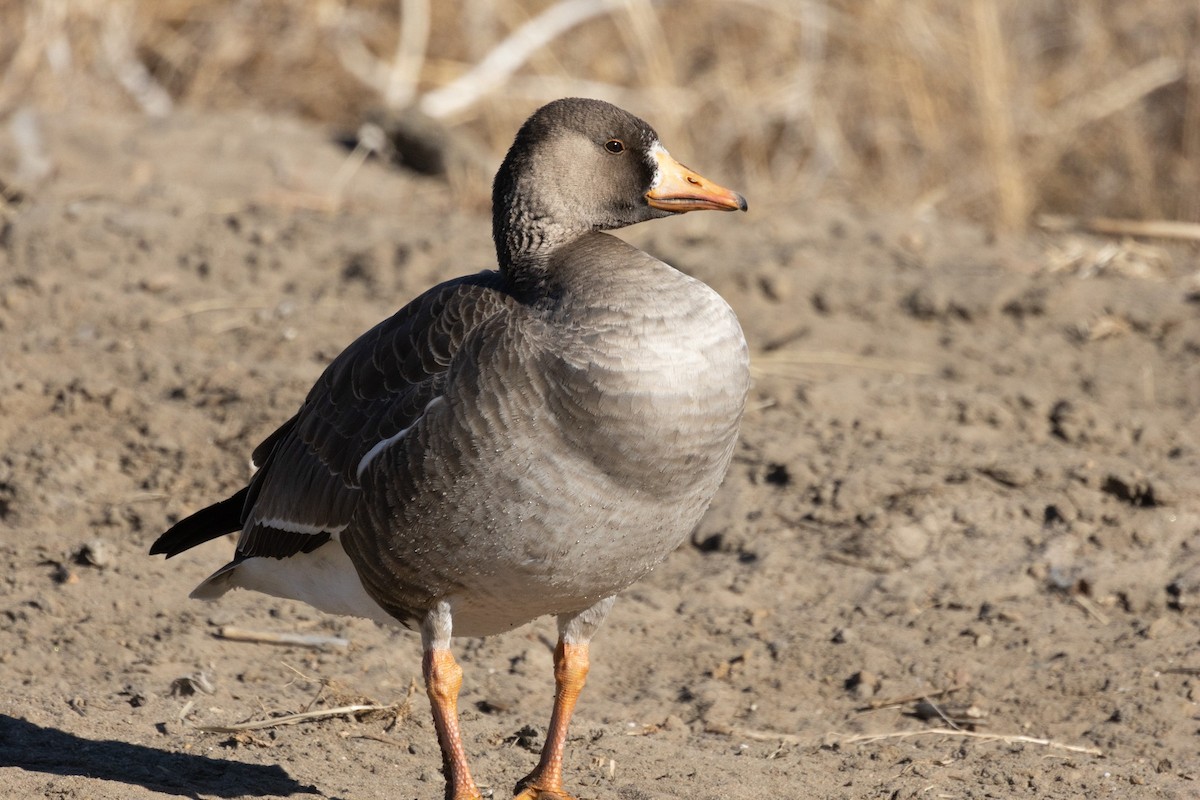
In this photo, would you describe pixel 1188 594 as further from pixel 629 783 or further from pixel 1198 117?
pixel 1198 117

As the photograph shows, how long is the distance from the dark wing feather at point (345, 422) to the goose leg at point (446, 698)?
17.1 inches

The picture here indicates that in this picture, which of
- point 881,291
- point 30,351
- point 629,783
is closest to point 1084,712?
point 629,783

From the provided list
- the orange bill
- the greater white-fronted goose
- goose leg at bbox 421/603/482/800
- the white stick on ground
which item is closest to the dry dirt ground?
goose leg at bbox 421/603/482/800

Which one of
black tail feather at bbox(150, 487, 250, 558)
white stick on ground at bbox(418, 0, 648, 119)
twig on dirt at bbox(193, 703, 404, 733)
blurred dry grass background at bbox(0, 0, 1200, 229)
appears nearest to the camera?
twig on dirt at bbox(193, 703, 404, 733)

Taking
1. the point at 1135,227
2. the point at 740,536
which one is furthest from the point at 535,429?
the point at 1135,227

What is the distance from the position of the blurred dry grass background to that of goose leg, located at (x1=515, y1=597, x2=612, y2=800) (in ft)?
21.8

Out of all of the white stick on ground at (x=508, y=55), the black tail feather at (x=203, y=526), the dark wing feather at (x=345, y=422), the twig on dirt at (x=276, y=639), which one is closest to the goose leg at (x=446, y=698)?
the dark wing feather at (x=345, y=422)

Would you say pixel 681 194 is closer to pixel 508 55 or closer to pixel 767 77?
pixel 508 55

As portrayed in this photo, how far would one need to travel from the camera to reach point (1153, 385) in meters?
7.75

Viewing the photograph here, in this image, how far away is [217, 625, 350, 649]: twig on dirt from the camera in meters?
5.80

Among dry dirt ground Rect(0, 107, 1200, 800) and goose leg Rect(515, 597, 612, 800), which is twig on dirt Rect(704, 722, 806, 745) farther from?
goose leg Rect(515, 597, 612, 800)

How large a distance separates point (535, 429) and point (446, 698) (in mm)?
959

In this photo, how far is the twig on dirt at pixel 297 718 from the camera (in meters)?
5.04

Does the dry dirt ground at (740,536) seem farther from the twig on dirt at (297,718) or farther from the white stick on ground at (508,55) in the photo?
the white stick on ground at (508,55)
